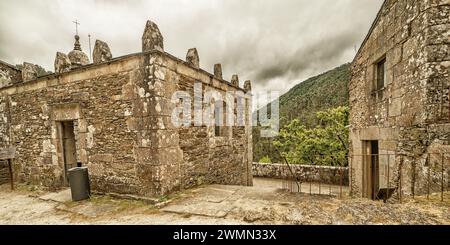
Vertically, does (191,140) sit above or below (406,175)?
above

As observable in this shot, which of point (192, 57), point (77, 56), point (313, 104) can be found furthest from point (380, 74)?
point (313, 104)

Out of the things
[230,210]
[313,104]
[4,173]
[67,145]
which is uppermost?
[313,104]

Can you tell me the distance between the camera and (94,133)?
5438 mm

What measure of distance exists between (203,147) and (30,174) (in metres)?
6.31

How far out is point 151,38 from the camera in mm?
4703

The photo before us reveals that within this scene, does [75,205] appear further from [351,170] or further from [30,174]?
[351,170]

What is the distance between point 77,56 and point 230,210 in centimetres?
713

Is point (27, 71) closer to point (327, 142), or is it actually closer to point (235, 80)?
point (235, 80)

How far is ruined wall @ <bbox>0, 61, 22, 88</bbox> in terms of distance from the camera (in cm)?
833

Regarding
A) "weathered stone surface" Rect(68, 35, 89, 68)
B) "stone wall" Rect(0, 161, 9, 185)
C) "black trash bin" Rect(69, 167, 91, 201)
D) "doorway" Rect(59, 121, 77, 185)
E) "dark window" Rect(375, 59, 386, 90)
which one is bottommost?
"stone wall" Rect(0, 161, 9, 185)

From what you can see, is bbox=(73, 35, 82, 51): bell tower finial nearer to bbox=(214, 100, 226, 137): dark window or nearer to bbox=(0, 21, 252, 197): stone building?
bbox=(0, 21, 252, 197): stone building

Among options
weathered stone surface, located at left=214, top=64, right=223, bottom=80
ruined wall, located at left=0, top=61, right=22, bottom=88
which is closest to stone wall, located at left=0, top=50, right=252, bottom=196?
weathered stone surface, located at left=214, top=64, right=223, bottom=80

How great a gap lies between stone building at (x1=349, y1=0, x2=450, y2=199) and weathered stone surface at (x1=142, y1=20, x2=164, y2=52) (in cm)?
541
